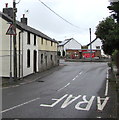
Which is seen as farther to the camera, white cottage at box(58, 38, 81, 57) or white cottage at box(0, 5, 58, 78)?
white cottage at box(58, 38, 81, 57)

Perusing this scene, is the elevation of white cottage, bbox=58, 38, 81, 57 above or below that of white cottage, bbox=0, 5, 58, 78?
above

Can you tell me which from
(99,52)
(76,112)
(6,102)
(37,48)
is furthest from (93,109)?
(99,52)

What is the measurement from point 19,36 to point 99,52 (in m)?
65.9

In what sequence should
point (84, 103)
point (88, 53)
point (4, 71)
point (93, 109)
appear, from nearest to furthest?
point (93, 109) < point (84, 103) < point (4, 71) < point (88, 53)

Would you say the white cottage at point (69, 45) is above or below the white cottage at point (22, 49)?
above

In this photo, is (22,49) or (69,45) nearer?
(22,49)

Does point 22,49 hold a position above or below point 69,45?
below

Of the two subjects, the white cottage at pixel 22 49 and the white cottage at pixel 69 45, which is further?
the white cottage at pixel 69 45

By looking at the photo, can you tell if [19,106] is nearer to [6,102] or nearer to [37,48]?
[6,102]

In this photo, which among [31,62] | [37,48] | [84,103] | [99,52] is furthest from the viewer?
[99,52]

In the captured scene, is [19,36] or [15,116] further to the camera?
[19,36]

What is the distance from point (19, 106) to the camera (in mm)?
12180

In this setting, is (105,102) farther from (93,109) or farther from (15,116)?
(15,116)

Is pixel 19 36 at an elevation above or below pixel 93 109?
above
